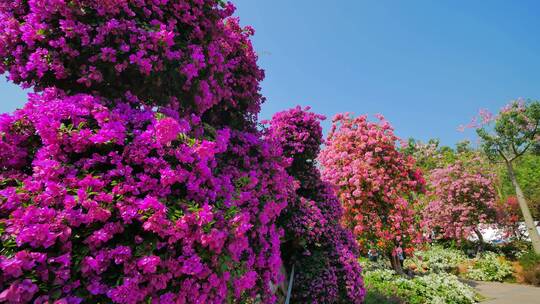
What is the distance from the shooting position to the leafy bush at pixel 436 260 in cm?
1553

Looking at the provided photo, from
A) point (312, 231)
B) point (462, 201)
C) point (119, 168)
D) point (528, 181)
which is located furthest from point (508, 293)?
point (528, 181)

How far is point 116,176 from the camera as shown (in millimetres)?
2488

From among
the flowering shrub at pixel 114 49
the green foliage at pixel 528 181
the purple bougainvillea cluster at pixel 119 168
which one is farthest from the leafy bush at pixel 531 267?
the flowering shrub at pixel 114 49

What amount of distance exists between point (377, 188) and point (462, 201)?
10.7 metres

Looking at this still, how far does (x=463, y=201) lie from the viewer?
747 inches

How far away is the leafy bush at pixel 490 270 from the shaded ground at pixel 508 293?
729 mm

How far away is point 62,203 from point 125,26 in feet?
5.37

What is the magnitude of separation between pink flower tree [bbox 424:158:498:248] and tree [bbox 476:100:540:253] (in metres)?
1.27

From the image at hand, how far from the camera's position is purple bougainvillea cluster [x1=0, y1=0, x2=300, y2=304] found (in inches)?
84.5

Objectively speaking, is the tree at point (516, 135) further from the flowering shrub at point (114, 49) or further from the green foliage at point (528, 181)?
the flowering shrub at point (114, 49)

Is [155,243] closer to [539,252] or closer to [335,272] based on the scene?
[335,272]

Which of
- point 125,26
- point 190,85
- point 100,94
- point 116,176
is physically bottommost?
point 116,176

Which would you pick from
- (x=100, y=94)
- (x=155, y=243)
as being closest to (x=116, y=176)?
(x=155, y=243)

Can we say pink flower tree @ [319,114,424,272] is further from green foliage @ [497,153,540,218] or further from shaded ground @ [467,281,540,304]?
green foliage @ [497,153,540,218]
